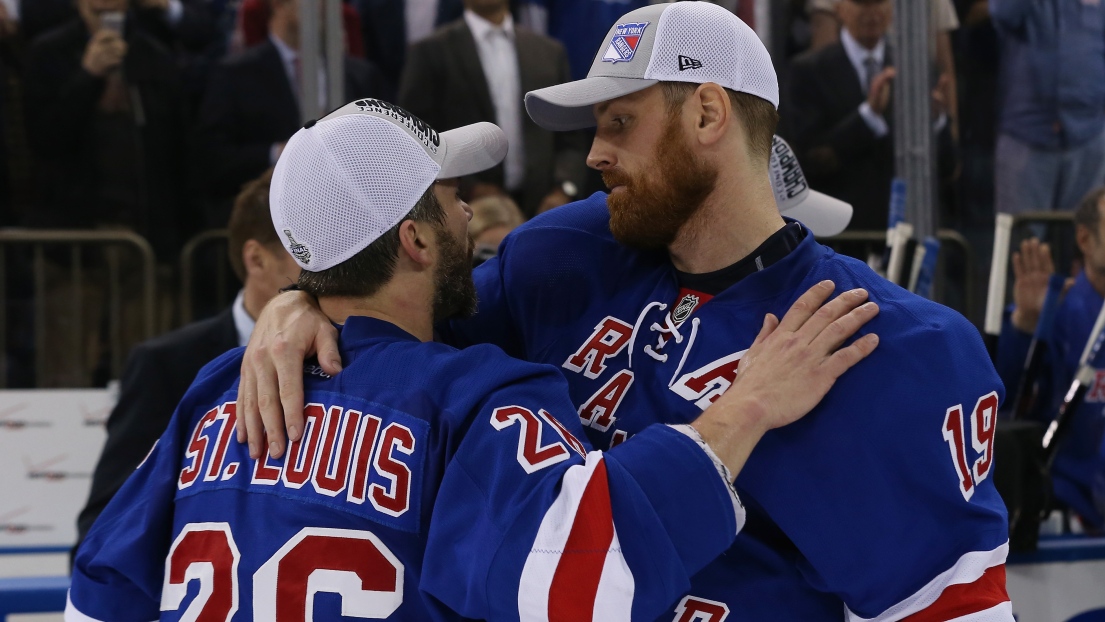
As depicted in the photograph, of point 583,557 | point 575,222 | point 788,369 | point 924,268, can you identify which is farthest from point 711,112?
point 924,268

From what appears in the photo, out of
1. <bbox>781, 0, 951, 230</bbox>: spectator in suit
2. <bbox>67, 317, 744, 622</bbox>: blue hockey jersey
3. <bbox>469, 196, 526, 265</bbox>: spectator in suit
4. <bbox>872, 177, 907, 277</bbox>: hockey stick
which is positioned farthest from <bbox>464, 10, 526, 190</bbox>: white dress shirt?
<bbox>67, 317, 744, 622</bbox>: blue hockey jersey

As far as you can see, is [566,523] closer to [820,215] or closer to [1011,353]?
[820,215]

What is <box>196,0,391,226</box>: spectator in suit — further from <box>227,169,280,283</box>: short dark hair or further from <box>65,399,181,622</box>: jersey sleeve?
<box>65,399,181,622</box>: jersey sleeve

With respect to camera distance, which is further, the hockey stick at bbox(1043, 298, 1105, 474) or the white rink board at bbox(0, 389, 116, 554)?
the white rink board at bbox(0, 389, 116, 554)

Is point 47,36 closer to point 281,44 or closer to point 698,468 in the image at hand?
point 281,44

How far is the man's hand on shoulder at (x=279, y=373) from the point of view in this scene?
70.8 inches

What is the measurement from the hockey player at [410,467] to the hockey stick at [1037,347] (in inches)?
86.8

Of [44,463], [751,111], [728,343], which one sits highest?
[751,111]

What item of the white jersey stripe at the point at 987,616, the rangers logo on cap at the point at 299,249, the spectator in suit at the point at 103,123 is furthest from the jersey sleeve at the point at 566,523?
the spectator in suit at the point at 103,123

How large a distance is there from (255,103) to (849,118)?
2.43 m

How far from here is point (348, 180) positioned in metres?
1.88

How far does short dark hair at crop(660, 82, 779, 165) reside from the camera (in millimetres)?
2008

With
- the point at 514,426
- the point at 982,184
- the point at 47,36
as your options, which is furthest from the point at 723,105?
the point at 47,36

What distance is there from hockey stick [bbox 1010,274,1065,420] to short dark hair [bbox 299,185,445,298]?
2508mm
